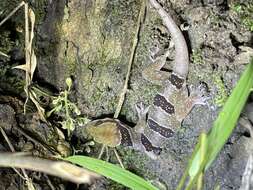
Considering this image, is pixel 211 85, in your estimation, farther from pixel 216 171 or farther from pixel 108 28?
pixel 108 28

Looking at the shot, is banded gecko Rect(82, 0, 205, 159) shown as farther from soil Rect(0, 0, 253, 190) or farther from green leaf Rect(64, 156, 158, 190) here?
green leaf Rect(64, 156, 158, 190)

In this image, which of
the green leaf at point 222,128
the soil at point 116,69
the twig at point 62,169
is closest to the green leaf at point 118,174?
the green leaf at point 222,128

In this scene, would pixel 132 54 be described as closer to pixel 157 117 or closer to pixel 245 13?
pixel 157 117

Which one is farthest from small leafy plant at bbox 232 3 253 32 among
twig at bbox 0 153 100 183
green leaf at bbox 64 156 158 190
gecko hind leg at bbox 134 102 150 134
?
twig at bbox 0 153 100 183

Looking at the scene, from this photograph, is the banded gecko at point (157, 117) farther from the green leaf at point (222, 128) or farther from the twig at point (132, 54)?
the green leaf at point (222, 128)

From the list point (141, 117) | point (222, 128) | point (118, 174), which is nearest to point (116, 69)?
point (141, 117)
